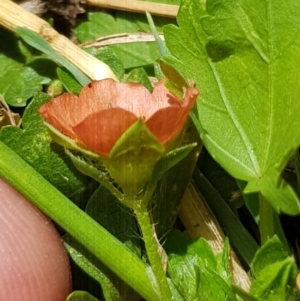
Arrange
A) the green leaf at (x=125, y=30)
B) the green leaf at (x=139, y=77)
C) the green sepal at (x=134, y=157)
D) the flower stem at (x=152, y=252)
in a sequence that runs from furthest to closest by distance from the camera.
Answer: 1. the green leaf at (x=125, y=30)
2. the green leaf at (x=139, y=77)
3. the flower stem at (x=152, y=252)
4. the green sepal at (x=134, y=157)

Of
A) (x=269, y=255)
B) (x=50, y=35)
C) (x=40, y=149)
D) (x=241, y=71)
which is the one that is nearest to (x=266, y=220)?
(x=269, y=255)

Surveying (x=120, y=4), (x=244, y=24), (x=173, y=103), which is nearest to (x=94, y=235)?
(x=173, y=103)

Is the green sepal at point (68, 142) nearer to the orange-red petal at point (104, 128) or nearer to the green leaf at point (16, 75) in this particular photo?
the orange-red petal at point (104, 128)

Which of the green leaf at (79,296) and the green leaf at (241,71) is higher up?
the green leaf at (241,71)

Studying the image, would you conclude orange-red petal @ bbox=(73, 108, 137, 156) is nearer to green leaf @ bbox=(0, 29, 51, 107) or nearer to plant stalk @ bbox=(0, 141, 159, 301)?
plant stalk @ bbox=(0, 141, 159, 301)

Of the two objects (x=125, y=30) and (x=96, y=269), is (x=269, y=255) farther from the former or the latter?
(x=125, y=30)

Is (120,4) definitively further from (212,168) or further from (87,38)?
(212,168)

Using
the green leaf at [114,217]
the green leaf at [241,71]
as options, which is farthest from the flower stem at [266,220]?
the green leaf at [114,217]
